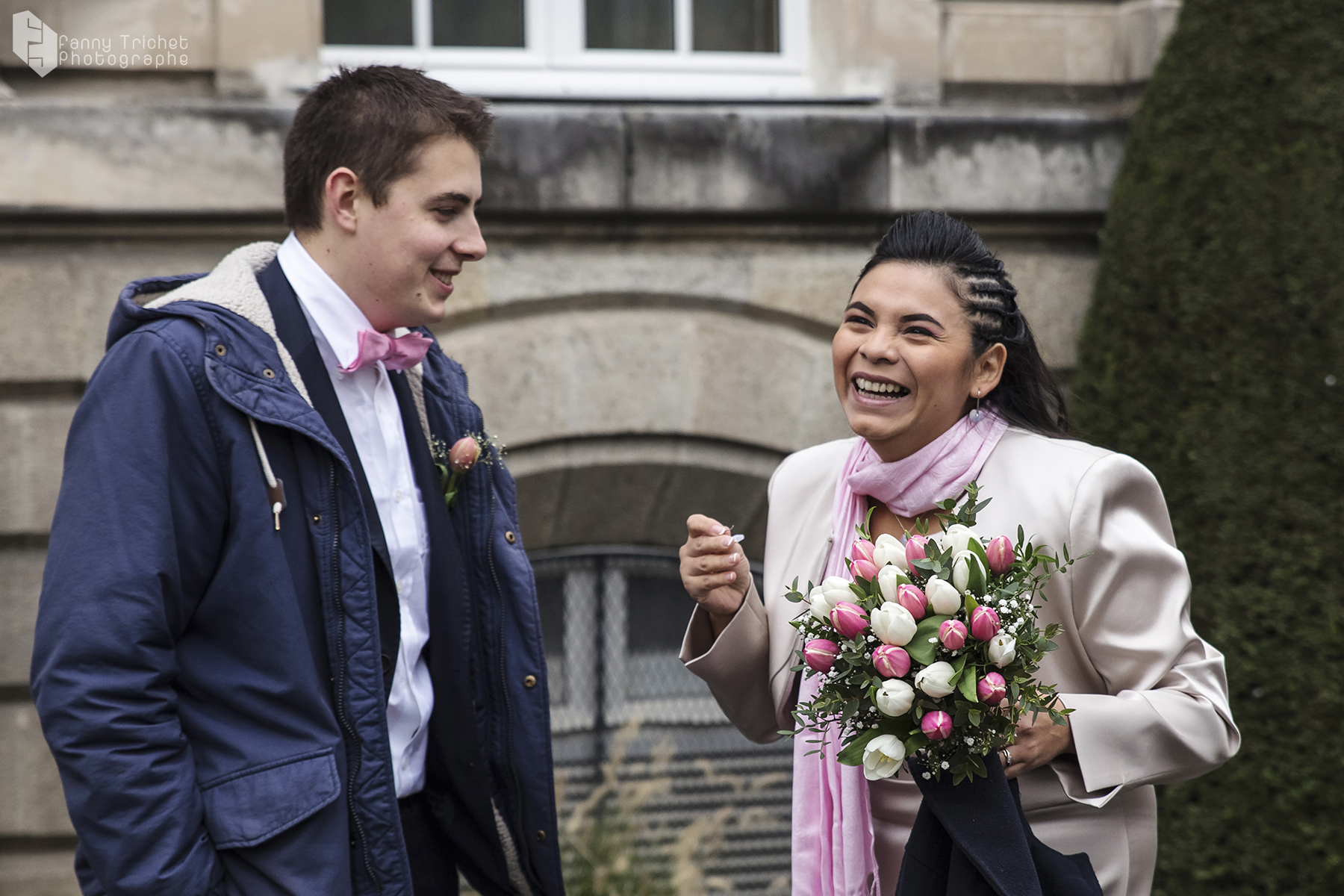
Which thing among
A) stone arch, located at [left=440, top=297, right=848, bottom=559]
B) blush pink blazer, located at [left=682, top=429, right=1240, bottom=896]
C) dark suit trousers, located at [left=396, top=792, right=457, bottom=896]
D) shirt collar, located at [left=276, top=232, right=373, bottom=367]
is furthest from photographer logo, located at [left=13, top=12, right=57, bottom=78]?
blush pink blazer, located at [left=682, top=429, right=1240, bottom=896]

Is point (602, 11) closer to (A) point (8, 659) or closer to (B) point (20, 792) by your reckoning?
(A) point (8, 659)

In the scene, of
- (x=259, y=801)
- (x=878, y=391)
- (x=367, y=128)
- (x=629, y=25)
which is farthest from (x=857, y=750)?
(x=629, y=25)

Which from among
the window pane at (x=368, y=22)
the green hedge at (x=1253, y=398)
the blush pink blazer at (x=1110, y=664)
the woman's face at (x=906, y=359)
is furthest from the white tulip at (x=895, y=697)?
the window pane at (x=368, y=22)

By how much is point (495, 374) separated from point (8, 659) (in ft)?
6.25

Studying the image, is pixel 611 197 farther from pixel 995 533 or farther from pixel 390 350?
pixel 995 533

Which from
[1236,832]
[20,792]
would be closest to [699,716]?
[1236,832]

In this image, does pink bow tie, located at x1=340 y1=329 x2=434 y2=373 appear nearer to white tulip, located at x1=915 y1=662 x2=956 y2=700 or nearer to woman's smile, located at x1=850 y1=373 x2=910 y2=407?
woman's smile, located at x1=850 y1=373 x2=910 y2=407

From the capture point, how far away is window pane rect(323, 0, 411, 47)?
4770mm

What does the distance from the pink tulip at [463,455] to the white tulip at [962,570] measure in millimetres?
1178

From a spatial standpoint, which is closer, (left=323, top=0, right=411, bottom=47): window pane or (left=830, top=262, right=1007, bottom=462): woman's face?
(left=830, top=262, right=1007, bottom=462): woman's face

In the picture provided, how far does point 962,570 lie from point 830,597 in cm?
22

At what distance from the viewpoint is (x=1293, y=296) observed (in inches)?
160

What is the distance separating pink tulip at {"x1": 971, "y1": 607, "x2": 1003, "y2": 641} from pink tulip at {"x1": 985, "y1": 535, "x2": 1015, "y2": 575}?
9 cm

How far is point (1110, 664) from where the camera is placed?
7.64 ft
